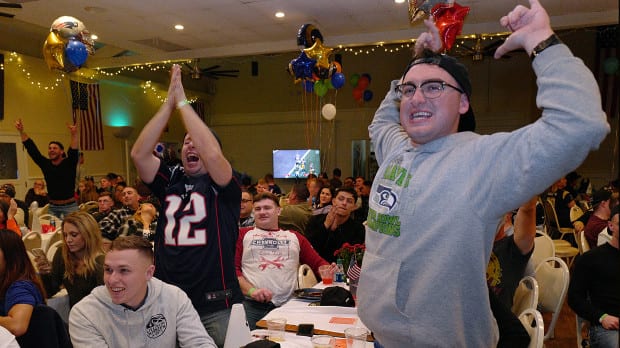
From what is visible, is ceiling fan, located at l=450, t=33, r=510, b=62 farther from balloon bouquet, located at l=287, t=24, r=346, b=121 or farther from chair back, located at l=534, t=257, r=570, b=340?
chair back, located at l=534, t=257, r=570, b=340

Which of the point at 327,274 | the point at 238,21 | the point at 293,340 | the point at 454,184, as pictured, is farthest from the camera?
the point at 238,21

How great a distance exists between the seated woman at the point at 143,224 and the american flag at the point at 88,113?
7404mm

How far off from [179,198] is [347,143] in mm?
11425

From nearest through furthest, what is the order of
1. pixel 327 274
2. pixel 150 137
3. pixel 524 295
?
1. pixel 150 137
2. pixel 524 295
3. pixel 327 274

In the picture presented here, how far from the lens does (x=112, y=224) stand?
4363 millimetres

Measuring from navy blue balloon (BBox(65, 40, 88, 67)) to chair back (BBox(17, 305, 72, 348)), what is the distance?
3939 millimetres

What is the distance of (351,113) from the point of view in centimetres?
1337

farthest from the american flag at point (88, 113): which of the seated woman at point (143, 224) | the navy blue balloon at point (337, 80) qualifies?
the seated woman at point (143, 224)

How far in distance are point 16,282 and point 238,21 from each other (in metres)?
6.55

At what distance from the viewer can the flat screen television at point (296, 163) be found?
1372 cm

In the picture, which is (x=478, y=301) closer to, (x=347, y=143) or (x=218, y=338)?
(x=218, y=338)

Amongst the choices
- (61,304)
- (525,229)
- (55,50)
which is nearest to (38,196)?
(55,50)

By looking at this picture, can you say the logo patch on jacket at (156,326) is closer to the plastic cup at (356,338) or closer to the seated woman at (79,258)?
the plastic cup at (356,338)

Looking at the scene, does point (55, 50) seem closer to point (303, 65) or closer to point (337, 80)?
point (303, 65)
